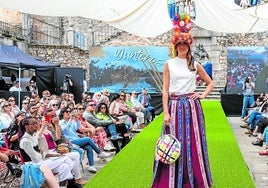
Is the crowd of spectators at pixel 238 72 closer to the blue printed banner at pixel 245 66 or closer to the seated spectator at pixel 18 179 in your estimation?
the blue printed banner at pixel 245 66

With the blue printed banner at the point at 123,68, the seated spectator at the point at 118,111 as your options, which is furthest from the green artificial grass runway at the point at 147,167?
the blue printed banner at the point at 123,68

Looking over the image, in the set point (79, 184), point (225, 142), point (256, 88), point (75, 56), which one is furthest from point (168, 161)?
point (75, 56)

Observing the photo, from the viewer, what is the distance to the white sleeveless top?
525cm

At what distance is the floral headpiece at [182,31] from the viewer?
5.25 m

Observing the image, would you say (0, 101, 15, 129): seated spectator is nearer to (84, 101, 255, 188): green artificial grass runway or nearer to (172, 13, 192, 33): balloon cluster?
(84, 101, 255, 188): green artificial grass runway

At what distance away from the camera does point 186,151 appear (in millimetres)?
5184

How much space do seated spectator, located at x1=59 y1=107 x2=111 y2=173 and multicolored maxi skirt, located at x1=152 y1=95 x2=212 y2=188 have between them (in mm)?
2736

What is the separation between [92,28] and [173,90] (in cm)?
2576

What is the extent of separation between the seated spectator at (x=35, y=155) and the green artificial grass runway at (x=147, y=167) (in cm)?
57

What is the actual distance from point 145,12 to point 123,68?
49.4 feet

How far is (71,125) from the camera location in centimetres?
820

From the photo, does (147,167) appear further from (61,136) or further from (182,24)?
(182,24)

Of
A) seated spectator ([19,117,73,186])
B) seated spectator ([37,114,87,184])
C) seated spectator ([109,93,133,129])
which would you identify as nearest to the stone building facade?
seated spectator ([109,93,133,129])

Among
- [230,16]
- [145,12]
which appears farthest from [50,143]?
[230,16]
